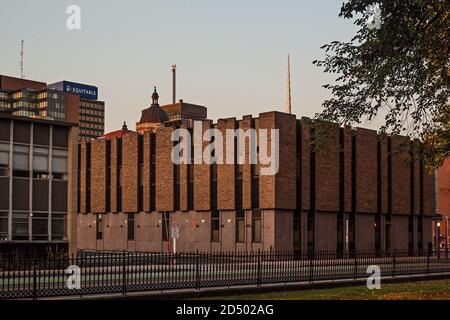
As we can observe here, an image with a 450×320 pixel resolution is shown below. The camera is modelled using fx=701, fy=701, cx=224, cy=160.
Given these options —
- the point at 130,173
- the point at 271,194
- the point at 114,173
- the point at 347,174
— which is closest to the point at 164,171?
the point at 130,173

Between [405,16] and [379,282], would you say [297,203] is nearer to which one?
[379,282]

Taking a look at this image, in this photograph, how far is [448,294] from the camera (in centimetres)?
2191

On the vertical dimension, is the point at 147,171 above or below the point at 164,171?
above

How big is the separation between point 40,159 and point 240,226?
24.4m

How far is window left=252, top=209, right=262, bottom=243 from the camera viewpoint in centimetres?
6088

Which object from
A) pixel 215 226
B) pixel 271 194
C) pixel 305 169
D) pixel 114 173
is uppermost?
pixel 114 173

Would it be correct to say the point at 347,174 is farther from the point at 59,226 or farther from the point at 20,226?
the point at 20,226

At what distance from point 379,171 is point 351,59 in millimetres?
49765

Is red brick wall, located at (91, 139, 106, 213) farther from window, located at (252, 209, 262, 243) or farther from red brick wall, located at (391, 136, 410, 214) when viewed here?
red brick wall, located at (391, 136, 410, 214)

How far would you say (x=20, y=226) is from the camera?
41938mm

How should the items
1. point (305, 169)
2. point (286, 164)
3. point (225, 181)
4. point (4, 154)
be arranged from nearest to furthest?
1. point (4, 154)
2. point (286, 164)
3. point (305, 169)
4. point (225, 181)

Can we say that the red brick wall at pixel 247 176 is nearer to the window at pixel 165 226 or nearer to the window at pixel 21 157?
the window at pixel 165 226

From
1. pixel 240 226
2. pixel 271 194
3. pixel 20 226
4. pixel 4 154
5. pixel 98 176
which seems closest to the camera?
pixel 4 154

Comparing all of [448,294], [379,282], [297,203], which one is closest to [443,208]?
[297,203]
